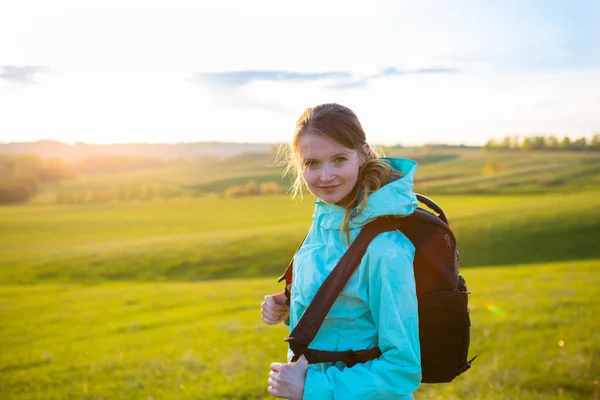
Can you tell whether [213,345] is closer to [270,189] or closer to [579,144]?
[270,189]

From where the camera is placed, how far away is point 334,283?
246 centimetres

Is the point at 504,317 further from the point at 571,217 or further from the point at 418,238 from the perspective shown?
the point at 571,217

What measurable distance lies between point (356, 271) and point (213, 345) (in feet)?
24.9

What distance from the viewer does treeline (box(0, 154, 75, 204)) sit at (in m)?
46.4

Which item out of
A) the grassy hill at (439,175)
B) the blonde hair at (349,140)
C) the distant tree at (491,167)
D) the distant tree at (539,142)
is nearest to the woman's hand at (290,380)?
the blonde hair at (349,140)

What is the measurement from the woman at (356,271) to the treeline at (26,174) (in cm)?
4812

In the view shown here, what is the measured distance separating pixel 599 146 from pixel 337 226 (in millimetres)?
84642

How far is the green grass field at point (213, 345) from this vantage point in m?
6.94

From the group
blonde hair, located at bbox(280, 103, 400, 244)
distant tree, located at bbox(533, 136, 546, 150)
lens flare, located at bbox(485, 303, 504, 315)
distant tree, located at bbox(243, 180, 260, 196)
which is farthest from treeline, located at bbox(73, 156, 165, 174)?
blonde hair, located at bbox(280, 103, 400, 244)

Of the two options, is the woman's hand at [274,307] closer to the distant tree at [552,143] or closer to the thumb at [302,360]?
the thumb at [302,360]

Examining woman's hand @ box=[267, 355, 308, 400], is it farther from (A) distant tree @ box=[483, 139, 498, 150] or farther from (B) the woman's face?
(A) distant tree @ box=[483, 139, 498, 150]

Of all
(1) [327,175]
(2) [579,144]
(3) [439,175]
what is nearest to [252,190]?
(3) [439,175]

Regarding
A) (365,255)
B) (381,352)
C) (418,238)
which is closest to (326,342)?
(381,352)

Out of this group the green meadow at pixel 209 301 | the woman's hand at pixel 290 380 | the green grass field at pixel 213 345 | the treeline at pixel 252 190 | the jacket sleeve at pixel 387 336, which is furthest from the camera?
the treeline at pixel 252 190
